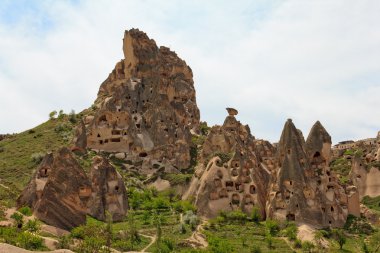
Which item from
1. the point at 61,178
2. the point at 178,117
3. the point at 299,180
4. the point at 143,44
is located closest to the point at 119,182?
the point at 61,178

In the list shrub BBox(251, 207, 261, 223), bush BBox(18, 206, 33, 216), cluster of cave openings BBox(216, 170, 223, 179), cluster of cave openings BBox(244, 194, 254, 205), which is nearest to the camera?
bush BBox(18, 206, 33, 216)

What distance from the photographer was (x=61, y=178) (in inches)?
1961

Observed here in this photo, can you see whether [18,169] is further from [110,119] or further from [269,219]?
[269,219]

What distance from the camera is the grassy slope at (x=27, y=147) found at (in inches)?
2955

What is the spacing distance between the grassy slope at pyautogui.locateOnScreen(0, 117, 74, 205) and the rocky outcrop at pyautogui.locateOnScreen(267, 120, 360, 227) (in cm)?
2854

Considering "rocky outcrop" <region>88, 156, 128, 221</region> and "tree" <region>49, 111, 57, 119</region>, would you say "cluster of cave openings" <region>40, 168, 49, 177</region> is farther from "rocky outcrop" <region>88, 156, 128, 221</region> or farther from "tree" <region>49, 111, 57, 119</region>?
"tree" <region>49, 111, 57, 119</region>

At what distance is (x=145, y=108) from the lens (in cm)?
9194

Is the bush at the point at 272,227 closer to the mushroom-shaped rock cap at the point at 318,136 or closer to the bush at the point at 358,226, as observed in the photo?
the bush at the point at 358,226

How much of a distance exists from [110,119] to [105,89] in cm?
2092

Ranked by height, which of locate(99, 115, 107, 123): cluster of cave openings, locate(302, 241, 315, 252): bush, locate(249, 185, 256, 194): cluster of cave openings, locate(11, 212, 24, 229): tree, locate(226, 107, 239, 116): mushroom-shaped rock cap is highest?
locate(226, 107, 239, 116): mushroom-shaped rock cap

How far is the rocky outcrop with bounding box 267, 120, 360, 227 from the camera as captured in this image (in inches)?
2365

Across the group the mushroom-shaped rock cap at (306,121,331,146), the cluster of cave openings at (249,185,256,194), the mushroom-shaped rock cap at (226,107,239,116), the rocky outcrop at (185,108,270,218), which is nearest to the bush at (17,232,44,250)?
the rocky outcrop at (185,108,270,218)

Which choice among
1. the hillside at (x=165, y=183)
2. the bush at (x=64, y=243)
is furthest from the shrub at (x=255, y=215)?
the bush at (x=64, y=243)

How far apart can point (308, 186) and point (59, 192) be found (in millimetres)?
26712
